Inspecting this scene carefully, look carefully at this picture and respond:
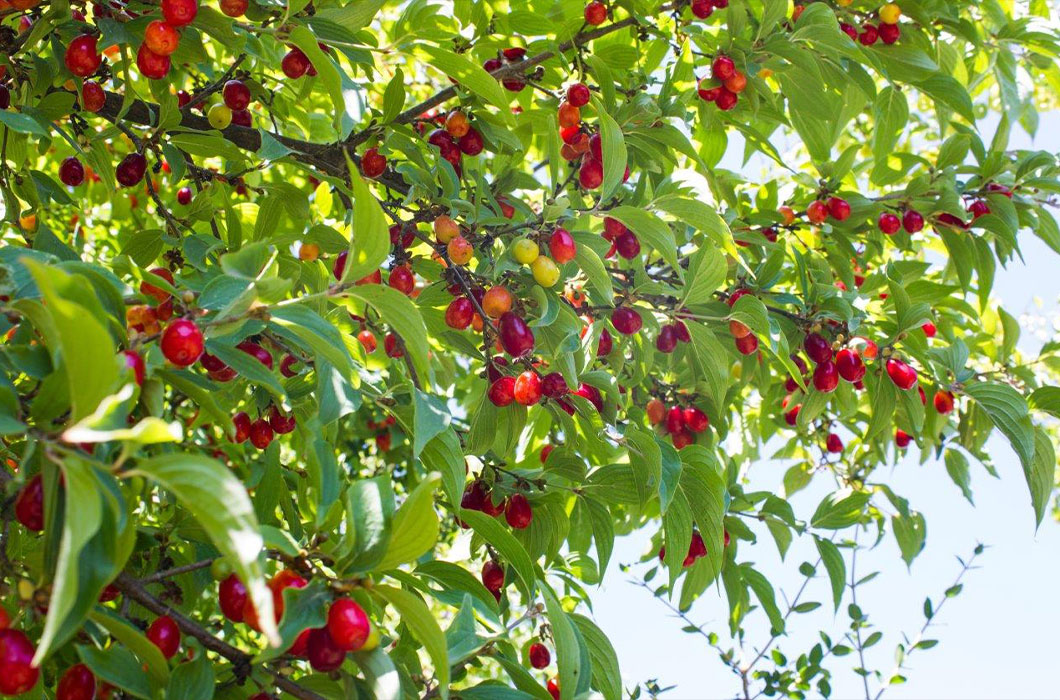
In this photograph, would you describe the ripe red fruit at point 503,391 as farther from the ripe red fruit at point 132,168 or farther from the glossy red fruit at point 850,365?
the ripe red fruit at point 132,168

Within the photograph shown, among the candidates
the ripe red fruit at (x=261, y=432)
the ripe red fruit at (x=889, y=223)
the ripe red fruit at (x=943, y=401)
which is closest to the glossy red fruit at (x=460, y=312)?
the ripe red fruit at (x=261, y=432)

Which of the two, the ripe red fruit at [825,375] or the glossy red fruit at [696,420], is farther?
the glossy red fruit at [696,420]

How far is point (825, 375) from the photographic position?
9.45 ft

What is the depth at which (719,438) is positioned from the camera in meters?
3.35

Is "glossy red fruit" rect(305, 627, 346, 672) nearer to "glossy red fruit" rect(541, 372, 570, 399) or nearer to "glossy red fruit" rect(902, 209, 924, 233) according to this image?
"glossy red fruit" rect(541, 372, 570, 399)

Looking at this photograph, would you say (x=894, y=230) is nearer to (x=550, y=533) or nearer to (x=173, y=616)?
(x=550, y=533)

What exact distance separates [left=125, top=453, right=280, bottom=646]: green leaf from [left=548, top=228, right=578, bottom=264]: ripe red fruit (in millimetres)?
1172

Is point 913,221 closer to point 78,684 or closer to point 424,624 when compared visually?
point 424,624

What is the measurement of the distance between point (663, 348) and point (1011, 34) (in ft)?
6.03

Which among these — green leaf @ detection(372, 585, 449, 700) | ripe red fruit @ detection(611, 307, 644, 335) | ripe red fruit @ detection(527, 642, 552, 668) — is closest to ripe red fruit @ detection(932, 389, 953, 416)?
ripe red fruit @ detection(611, 307, 644, 335)

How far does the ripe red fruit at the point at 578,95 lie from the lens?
8.99 feet

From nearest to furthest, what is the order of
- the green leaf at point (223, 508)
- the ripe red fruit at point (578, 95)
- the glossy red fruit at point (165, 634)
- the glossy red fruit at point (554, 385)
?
the green leaf at point (223, 508), the glossy red fruit at point (165, 634), the glossy red fruit at point (554, 385), the ripe red fruit at point (578, 95)

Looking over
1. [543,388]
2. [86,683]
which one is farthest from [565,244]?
[86,683]

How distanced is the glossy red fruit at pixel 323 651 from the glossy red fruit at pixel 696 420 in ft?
6.64
